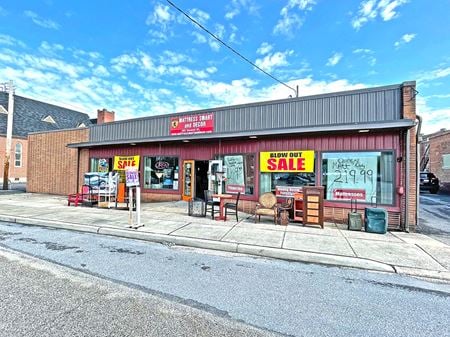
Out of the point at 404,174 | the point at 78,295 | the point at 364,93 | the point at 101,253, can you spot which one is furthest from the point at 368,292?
the point at 364,93

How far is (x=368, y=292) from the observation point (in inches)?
159

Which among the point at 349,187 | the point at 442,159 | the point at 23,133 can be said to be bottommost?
the point at 349,187

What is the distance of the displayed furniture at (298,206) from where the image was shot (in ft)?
29.9

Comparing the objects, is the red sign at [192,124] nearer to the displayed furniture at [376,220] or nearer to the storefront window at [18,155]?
the displayed furniture at [376,220]

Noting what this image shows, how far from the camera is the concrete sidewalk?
17.5 feet

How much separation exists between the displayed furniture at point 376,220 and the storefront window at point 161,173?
861 centimetres

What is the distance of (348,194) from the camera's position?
9086mm

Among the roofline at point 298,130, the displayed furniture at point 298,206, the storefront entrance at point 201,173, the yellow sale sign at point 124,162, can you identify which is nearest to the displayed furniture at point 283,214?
the displayed furniture at point 298,206

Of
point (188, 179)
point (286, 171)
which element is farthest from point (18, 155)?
point (286, 171)

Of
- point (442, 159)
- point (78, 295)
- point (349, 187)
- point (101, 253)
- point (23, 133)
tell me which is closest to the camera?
point (78, 295)

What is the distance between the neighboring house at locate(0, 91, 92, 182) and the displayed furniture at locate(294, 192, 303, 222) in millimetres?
38166

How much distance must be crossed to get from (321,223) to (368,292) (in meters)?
4.45

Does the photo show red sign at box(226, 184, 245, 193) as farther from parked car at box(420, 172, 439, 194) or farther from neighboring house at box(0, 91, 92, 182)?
neighboring house at box(0, 91, 92, 182)

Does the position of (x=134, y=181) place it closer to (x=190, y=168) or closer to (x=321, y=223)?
(x=190, y=168)
